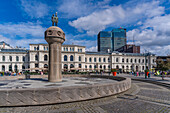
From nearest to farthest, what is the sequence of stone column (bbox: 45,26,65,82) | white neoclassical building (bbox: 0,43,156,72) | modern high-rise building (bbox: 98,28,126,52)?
stone column (bbox: 45,26,65,82) → white neoclassical building (bbox: 0,43,156,72) → modern high-rise building (bbox: 98,28,126,52)

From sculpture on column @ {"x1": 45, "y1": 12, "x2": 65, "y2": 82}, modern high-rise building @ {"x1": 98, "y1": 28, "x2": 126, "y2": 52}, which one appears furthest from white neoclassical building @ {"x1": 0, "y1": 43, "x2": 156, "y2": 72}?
modern high-rise building @ {"x1": 98, "y1": 28, "x2": 126, "y2": 52}

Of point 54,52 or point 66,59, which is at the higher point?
point 54,52

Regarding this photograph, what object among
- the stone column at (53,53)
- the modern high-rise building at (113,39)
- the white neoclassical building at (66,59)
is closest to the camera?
the stone column at (53,53)

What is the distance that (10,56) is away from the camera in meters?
50.9

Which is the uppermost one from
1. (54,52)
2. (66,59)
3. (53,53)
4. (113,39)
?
(113,39)

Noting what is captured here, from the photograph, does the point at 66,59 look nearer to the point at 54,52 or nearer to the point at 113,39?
the point at 54,52

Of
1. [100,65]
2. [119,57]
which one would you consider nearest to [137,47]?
[119,57]

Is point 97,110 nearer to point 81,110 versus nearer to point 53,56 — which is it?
point 81,110

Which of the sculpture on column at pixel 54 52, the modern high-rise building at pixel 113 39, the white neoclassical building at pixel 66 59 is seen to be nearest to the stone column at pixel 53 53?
the sculpture on column at pixel 54 52

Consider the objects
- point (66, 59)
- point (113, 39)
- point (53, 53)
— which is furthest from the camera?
point (113, 39)

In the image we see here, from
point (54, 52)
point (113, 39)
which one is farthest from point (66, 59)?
point (113, 39)

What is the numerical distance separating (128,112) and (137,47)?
101295mm

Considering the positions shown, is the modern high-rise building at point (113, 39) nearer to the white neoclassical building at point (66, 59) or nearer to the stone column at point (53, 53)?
→ the white neoclassical building at point (66, 59)

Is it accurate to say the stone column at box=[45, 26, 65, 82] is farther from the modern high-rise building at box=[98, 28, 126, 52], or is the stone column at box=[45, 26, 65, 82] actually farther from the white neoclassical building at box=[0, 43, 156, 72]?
the modern high-rise building at box=[98, 28, 126, 52]
